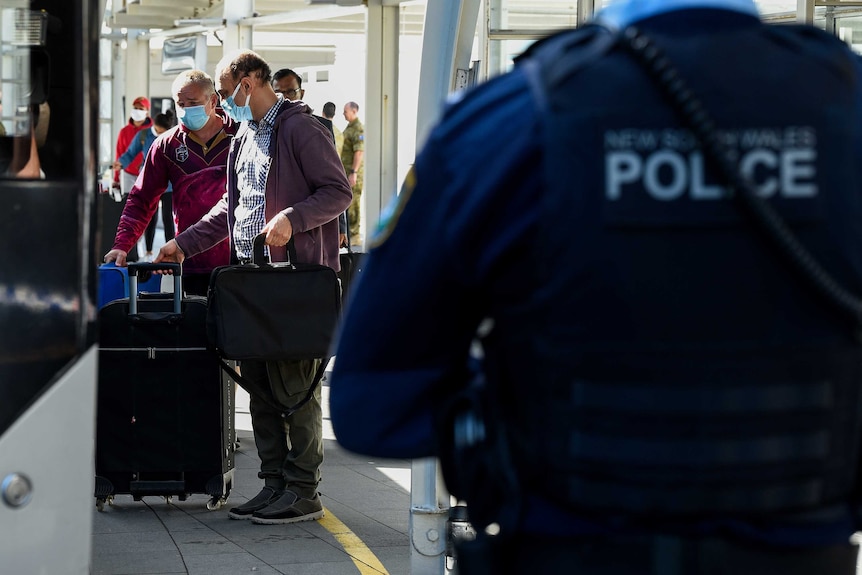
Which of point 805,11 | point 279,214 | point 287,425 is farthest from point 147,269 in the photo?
point 805,11

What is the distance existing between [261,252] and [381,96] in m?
7.24

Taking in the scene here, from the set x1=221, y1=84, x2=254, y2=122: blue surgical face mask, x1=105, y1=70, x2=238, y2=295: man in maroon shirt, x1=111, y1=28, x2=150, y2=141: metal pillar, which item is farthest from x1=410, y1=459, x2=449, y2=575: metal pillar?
x1=111, y1=28, x2=150, y2=141: metal pillar

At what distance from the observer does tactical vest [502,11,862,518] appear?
5.67ft

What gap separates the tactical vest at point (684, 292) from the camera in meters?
1.73

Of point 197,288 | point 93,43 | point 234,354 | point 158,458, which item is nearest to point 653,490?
point 93,43

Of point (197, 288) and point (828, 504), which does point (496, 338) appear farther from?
point (197, 288)

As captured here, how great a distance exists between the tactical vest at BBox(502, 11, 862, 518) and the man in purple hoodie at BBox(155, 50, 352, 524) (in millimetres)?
4114

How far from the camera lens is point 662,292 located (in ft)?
5.67

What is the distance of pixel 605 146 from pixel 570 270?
0.17 metres

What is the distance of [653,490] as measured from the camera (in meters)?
1.75

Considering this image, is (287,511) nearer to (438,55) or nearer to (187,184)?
(187,184)

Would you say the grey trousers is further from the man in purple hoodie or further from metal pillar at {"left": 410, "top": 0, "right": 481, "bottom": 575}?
metal pillar at {"left": 410, "top": 0, "right": 481, "bottom": 575}

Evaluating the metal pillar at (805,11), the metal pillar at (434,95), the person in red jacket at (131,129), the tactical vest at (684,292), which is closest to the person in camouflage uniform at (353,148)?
the person in red jacket at (131,129)

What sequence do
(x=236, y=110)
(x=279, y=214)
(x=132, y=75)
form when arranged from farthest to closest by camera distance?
(x=132, y=75) → (x=236, y=110) → (x=279, y=214)
